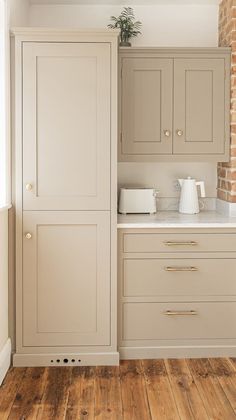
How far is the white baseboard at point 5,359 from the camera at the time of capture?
333 centimetres

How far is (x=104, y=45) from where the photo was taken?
3.48 metres

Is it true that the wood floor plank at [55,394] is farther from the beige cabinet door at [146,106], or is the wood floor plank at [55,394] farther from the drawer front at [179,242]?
the beige cabinet door at [146,106]

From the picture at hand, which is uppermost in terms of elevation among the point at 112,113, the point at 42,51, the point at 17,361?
the point at 42,51

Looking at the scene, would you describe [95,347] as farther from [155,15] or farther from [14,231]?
[155,15]

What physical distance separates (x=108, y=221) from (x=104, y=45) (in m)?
1.05

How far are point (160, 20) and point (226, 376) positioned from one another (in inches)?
100.0

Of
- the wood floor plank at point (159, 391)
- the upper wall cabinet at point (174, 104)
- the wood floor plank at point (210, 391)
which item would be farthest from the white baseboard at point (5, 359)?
the upper wall cabinet at point (174, 104)

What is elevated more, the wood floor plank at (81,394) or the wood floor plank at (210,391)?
the wood floor plank at (210,391)

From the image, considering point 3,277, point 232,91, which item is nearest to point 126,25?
point 232,91

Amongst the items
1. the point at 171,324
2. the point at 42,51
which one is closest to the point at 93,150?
the point at 42,51

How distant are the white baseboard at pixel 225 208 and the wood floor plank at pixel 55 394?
1.48 m

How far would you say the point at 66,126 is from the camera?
3510 mm

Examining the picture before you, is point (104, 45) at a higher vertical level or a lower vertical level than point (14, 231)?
higher

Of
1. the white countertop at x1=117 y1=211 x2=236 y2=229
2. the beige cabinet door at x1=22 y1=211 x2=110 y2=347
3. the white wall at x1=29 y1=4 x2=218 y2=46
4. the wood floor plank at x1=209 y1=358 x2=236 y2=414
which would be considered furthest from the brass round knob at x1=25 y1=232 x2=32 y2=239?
the white wall at x1=29 y1=4 x2=218 y2=46
